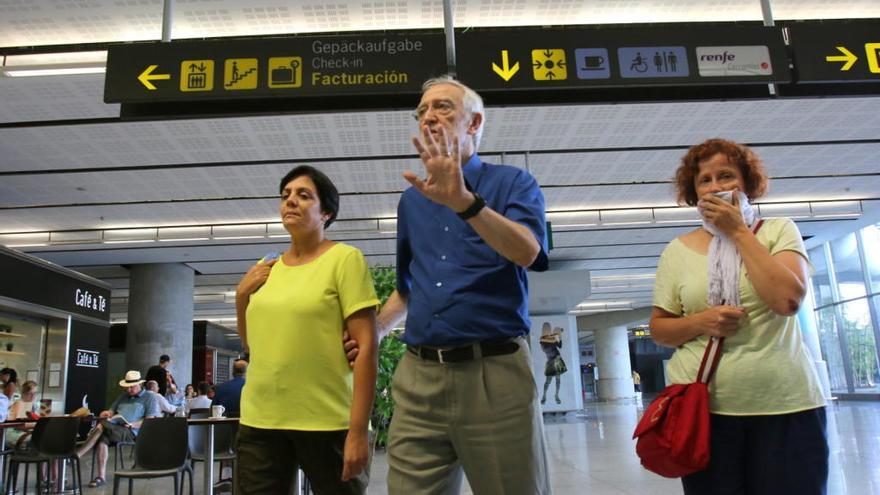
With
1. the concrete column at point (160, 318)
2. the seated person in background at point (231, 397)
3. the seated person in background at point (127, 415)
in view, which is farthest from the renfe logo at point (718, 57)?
the concrete column at point (160, 318)

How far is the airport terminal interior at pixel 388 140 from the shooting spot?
3.60 metres

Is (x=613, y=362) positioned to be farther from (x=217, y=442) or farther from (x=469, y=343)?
(x=469, y=343)

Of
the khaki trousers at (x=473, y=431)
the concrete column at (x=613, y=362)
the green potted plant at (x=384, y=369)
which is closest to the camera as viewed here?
the khaki trousers at (x=473, y=431)

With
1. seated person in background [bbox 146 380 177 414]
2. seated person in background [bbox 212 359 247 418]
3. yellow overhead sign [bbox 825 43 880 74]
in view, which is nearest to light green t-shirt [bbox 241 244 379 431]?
yellow overhead sign [bbox 825 43 880 74]

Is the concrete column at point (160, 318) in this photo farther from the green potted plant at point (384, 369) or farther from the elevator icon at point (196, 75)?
the elevator icon at point (196, 75)

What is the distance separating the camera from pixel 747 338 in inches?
61.7

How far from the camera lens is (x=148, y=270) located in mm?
13102

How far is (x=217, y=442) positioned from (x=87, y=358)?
7.11m

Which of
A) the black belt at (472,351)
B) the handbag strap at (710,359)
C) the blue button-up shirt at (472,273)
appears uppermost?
the blue button-up shirt at (472,273)

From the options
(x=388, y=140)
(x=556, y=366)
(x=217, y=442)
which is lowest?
(x=217, y=442)

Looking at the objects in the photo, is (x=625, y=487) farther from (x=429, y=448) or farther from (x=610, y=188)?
(x=610, y=188)

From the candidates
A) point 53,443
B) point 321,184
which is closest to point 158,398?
point 53,443

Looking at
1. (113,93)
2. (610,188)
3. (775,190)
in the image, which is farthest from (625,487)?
(775,190)

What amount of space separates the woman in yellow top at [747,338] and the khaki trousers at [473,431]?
0.47 metres
